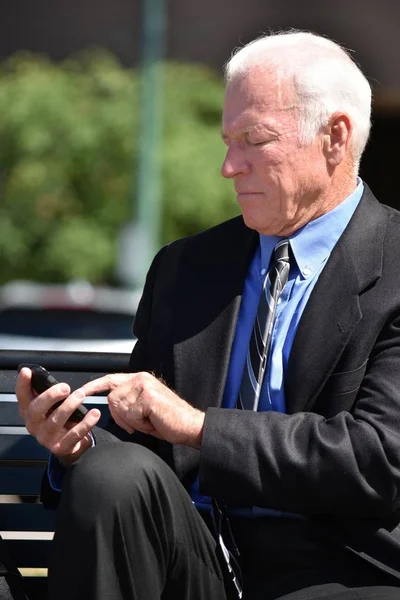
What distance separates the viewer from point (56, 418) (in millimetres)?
2795

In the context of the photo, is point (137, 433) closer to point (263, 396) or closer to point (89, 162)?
point (263, 396)

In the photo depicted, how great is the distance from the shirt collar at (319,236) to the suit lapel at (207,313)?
0.46 ft

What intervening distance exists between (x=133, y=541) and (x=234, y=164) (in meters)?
1.00

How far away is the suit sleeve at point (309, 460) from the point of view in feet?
8.82

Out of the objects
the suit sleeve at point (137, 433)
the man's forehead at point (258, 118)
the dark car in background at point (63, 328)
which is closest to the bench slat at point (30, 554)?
the suit sleeve at point (137, 433)

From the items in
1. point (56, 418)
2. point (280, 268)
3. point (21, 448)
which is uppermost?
point (280, 268)

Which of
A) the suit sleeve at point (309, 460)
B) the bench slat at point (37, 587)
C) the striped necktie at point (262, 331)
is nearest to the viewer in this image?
the suit sleeve at point (309, 460)

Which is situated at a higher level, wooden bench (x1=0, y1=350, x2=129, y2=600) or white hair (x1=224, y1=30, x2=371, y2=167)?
white hair (x1=224, y1=30, x2=371, y2=167)

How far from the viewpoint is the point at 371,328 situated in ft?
9.29

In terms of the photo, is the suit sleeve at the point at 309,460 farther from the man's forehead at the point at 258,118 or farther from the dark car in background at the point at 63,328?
the dark car in background at the point at 63,328

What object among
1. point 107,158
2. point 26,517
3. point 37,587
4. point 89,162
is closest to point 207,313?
point 26,517

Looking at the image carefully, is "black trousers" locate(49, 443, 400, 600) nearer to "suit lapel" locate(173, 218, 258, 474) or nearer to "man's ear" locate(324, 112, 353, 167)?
"suit lapel" locate(173, 218, 258, 474)

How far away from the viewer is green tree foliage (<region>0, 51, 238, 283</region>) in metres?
14.7

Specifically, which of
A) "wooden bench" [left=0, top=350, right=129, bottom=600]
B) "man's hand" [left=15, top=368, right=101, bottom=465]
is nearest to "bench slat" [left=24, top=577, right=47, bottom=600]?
"wooden bench" [left=0, top=350, right=129, bottom=600]
